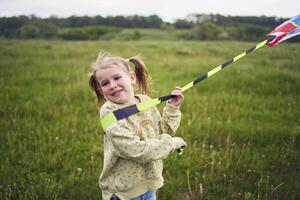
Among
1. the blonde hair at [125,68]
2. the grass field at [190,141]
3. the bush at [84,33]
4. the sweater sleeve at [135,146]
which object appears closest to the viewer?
the sweater sleeve at [135,146]

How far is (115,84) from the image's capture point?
2400mm

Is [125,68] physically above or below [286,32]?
below

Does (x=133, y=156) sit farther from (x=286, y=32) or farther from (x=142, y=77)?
A: (x=286, y=32)

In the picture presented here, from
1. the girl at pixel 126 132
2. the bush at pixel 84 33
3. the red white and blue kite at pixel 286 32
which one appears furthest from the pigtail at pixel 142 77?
the bush at pixel 84 33

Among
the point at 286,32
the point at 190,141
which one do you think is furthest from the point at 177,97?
the point at 190,141

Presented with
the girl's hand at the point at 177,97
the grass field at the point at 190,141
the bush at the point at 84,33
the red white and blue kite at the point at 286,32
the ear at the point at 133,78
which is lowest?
the grass field at the point at 190,141

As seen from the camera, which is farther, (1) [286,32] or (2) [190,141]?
(2) [190,141]

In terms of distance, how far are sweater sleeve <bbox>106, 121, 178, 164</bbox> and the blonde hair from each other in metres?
0.56

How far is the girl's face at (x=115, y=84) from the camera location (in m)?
2.41

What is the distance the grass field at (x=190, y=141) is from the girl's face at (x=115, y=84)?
87 cm

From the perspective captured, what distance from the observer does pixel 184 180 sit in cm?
386

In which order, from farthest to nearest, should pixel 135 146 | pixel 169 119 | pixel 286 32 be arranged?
1. pixel 286 32
2. pixel 169 119
3. pixel 135 146

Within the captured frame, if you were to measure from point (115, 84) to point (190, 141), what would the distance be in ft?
9.11

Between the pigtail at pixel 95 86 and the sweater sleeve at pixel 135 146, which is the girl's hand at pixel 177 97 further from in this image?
the pigtail at pixel 95 86
